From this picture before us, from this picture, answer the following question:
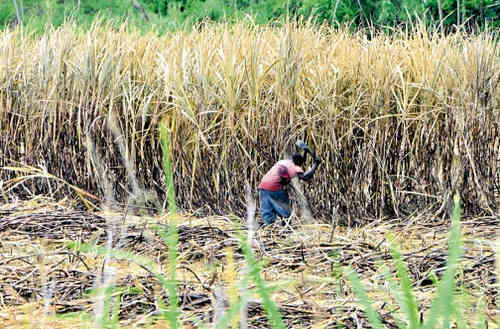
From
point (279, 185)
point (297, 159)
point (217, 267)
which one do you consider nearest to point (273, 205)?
point (279, 185)

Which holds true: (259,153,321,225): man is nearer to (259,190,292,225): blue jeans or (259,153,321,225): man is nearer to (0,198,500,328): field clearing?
(259,190,292,225): blue jeans

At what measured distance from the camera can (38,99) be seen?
5344mm

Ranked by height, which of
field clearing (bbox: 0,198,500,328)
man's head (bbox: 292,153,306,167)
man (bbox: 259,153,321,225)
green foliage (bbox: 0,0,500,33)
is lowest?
field clearing (bbox: 0,198,500,328)

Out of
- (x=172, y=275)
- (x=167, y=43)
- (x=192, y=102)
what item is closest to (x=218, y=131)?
(x=192, y=102)

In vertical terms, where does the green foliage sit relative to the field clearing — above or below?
above

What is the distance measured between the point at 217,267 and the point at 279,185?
0.96 meters

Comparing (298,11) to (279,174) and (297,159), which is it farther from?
(279,174)

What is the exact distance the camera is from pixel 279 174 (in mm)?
4242

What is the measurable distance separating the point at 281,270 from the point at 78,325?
1.06 m

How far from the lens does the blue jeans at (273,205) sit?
432cm

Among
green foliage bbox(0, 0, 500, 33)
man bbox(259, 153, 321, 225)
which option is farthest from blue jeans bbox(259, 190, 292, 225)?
green foliage bbox(0, 0, 500, 33)

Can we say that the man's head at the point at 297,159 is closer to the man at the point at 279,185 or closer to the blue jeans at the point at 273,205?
the man at the point at 279,185

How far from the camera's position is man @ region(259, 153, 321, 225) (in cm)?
423

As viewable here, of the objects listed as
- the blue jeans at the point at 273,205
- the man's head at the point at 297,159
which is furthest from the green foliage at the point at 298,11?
the blue jeans at the point at 273,205
